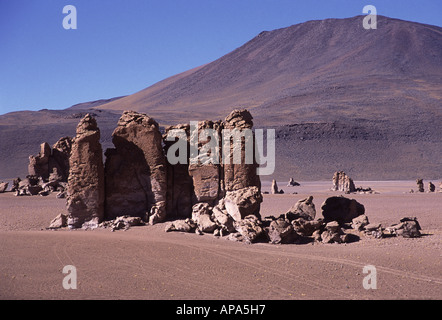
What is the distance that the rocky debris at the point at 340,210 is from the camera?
1673cm

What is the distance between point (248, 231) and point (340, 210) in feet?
14.9

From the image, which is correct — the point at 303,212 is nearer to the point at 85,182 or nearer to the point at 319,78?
the point at 85,182

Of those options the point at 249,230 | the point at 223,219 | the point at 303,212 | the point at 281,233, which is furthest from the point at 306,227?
the point at 223,219

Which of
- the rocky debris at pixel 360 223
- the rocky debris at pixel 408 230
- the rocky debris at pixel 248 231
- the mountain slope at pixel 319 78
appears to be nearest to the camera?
the rocky debris at pixel 248 231

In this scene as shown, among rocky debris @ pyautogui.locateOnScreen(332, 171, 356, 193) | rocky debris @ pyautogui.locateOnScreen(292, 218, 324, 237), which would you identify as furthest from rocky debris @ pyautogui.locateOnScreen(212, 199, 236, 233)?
rocky debris @ pyautogui.locateOnScreen(332, 171, 356, 193)

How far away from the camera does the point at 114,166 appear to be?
15008 millimetres

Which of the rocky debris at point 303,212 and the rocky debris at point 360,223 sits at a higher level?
the rocky debris at point 303,212

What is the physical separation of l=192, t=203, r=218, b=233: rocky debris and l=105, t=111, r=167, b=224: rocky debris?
0.94 metres

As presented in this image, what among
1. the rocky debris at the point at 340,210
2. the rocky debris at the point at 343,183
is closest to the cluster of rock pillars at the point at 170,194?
the rocky debris at the point at 340,210

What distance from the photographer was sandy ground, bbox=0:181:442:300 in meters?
9.23

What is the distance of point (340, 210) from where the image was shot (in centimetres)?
1683

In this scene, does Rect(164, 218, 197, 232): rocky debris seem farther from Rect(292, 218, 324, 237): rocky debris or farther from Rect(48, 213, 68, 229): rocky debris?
Rect(48, 213, 68, 229): rocky debris

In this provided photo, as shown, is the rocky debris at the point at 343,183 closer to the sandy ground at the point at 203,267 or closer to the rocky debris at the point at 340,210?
the rocky debris at the point at 340,210

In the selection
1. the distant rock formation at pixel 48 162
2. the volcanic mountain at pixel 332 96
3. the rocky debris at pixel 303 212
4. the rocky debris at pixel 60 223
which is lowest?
the rocky debris at pixel 60 223
